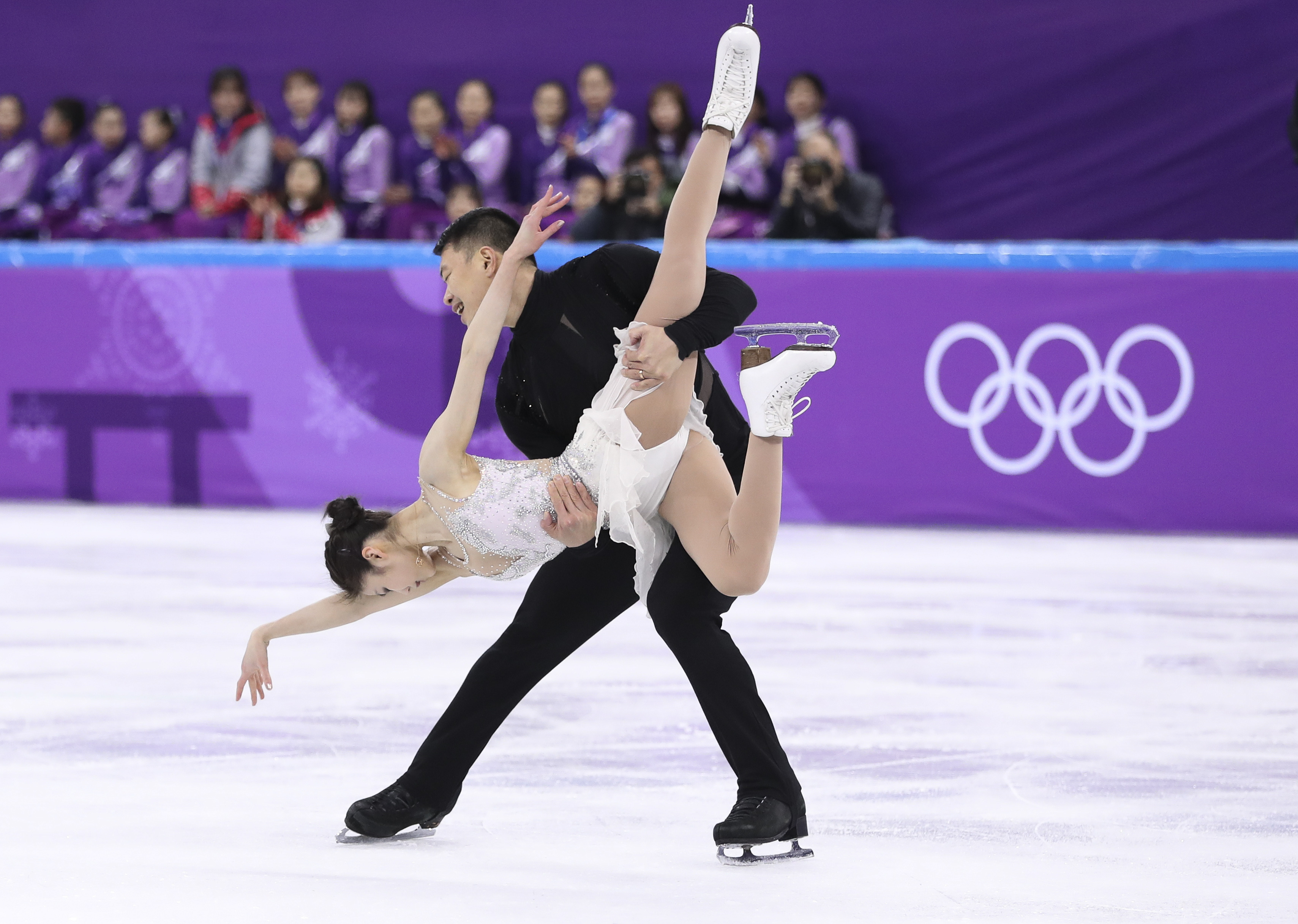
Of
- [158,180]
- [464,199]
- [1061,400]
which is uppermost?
[464,199]

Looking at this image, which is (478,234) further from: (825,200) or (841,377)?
(825,200)

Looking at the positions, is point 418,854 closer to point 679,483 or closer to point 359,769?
point 359,769

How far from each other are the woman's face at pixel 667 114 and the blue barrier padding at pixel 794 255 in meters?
1.46

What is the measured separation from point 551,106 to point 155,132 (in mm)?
2689

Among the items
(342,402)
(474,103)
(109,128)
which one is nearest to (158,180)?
(109,128)

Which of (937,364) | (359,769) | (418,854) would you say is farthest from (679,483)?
(937,364)

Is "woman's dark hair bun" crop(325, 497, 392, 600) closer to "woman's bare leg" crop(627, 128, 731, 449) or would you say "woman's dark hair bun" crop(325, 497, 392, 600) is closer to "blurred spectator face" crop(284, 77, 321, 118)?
"woman's bare leg" crop(627, 128, 731, 449)

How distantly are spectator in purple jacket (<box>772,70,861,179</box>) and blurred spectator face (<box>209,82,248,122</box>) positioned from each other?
3539 millimetres

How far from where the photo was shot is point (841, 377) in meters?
7.33

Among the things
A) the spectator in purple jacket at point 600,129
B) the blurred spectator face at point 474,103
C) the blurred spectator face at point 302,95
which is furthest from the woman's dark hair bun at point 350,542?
the blurred spectator face at point 302,95

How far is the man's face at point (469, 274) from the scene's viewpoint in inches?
→ 113

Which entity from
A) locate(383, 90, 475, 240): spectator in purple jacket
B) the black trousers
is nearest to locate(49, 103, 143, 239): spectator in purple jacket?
locate(383, 90, 475, 240): spectator in purple jacket

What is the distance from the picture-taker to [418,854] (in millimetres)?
2760

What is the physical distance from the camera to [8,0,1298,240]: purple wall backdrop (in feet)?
30.7
